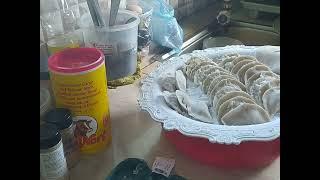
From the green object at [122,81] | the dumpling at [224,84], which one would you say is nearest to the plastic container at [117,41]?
the green object at [122,81]

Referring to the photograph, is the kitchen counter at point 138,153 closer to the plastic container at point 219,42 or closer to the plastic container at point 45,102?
the plastic container at point 45,102

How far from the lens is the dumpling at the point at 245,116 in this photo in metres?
0.52

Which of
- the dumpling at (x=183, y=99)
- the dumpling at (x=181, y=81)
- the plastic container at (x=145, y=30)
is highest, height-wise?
the plastic container at (x=145, y=30)

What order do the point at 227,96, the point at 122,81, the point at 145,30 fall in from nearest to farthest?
the point at 227,96 < the point at 122,81 < the point at 145,30

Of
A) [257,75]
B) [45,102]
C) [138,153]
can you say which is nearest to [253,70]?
[257,75]

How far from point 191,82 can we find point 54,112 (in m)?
0.28

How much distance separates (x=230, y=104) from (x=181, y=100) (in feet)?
0.29

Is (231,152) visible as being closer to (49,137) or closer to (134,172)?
(134,172)

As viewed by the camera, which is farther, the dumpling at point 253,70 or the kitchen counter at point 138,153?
the dumpling at point 253,70

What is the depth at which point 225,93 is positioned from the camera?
0.57 meters

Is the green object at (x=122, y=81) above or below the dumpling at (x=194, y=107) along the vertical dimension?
below

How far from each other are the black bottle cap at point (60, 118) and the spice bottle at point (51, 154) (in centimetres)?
2

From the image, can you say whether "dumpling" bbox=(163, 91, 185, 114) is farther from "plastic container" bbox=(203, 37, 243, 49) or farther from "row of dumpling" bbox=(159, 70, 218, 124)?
"plastic container" bbox=(203, 37, 243, 49)

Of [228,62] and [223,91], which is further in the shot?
[228,62]
